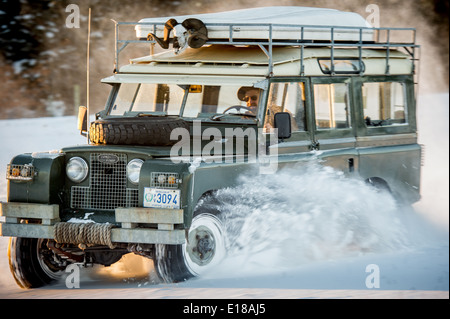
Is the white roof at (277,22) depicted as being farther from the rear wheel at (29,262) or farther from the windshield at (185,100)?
the rear wheel at (29,262)

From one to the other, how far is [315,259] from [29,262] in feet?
9.50

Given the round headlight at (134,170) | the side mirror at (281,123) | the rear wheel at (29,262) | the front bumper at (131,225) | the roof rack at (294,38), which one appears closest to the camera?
the front bumper at (131,225)

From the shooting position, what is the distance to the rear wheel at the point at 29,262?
779 cm

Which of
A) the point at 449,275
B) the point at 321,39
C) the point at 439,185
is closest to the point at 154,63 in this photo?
Result: the point at 321,39

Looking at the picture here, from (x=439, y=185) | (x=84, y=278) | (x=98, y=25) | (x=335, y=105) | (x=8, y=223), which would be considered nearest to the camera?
(x=8, y=223)

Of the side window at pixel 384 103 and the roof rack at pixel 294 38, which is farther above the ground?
the roof rack at pixel 294 38

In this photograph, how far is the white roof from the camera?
29.7ft

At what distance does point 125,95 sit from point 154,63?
53 cm

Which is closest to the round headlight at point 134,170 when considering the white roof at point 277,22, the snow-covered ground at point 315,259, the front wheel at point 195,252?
the front wheel at point 195,252

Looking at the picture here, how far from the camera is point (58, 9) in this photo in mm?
32031

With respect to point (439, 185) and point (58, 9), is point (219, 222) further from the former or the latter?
point (58, 9)

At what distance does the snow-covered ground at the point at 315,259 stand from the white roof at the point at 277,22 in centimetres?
164

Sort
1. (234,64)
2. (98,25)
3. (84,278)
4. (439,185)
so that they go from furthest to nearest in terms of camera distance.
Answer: (98,25) → (439,185) → (234,64) → (84,278)

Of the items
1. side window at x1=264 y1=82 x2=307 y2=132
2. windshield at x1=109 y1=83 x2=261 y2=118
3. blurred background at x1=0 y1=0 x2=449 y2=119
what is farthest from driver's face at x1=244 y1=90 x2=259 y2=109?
blurred background at x1=0 y1=0 x2=449 y2=119
